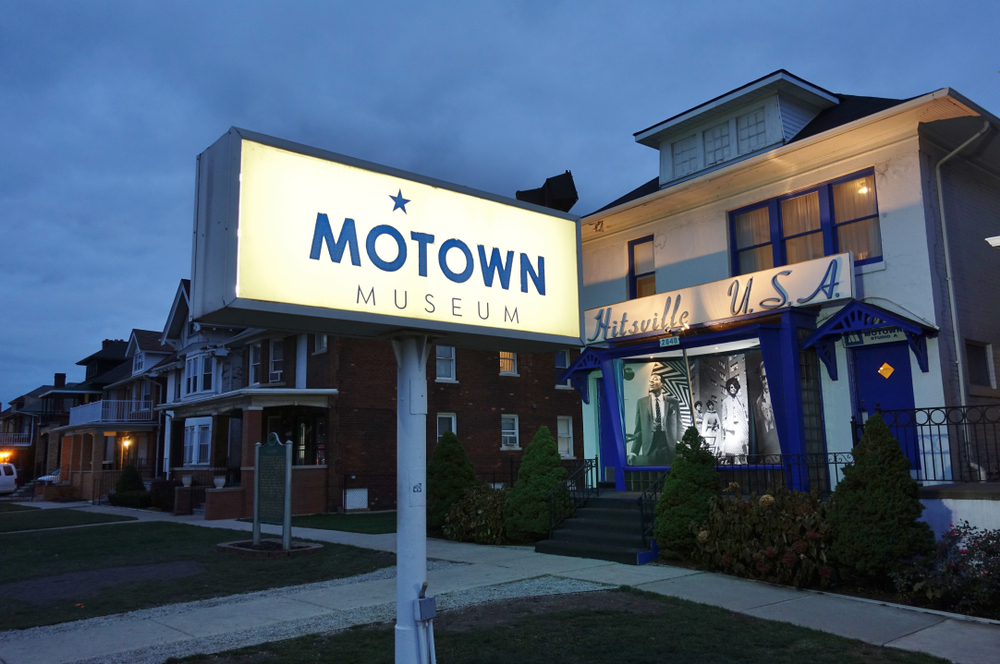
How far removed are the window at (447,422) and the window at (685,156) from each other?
14.8 meters

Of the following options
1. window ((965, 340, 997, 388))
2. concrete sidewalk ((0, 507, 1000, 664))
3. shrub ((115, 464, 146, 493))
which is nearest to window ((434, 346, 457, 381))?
shrub ((115, 464, 146, 493))

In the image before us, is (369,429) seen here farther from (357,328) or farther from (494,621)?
(357,328)

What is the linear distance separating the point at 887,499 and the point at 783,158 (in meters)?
7.51

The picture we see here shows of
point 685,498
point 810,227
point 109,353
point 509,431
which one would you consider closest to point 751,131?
point 810,227

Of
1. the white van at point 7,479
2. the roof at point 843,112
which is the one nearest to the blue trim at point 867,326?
the roof at point 843,112

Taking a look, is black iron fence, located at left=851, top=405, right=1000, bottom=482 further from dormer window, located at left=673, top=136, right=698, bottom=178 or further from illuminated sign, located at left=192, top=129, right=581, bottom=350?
dormer window, located at left=673, top=136, right=698, bottom=178

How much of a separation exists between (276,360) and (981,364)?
2502cm

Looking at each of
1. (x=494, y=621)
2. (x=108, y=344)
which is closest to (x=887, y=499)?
(x=494, y=621)

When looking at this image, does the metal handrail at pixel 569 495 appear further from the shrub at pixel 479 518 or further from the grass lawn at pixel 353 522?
the grass lawn at pixel 353 522

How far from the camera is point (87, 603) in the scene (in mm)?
10008

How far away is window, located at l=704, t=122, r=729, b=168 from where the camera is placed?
17.6 meters

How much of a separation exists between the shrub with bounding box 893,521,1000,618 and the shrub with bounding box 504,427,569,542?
22.7ft

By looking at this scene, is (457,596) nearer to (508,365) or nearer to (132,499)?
(508,365)

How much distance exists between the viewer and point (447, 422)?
29.8 m
